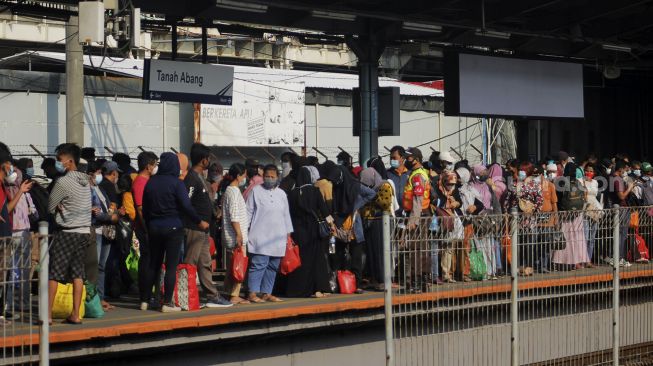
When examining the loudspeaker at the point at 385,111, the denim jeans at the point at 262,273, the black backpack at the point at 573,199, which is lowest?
the denim jeans at the point at 262,273

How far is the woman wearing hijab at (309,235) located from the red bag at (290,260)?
0.25ft

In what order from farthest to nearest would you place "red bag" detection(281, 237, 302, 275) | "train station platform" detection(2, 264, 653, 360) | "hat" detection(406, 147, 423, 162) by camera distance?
"hat" detection(406, 147, 423, 162) → "red bag" detection(281, 237, 302, 275) → "train station platform" detection(2, 264, 653, 360)

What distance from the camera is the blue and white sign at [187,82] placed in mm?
16516

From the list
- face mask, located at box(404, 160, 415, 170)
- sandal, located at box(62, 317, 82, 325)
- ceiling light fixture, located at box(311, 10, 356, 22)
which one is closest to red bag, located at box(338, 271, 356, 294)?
face mask, located at box(404, 160, 415, 170)

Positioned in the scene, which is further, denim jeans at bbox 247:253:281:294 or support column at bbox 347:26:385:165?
support column at bbox 347:26:385:165

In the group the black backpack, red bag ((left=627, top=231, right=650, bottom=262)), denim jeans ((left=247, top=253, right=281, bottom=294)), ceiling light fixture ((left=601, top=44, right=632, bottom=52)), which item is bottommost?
denim jeans ((left=247, top=253, right=281, bottom=294))

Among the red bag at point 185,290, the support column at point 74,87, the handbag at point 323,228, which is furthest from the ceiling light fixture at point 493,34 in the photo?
the red bag at point 185,290

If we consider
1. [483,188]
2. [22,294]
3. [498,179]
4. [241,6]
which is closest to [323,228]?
[483,188]

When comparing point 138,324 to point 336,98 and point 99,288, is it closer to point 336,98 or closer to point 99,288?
point 99,288

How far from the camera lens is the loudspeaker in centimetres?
1823

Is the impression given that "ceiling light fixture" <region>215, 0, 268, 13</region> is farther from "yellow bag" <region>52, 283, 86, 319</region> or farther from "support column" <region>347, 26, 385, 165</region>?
"yellow bag" <region>52, 283, 86, 319</region>

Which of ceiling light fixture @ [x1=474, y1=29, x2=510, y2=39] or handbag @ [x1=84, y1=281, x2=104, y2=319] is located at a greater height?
ceiling light fixture @ [x1=474, y1=29, x2=510, y2=39]

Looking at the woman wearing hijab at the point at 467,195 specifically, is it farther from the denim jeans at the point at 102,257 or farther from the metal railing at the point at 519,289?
the denim jeans at the point at 102,257

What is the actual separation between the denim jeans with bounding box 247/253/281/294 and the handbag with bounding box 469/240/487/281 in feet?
10.6
